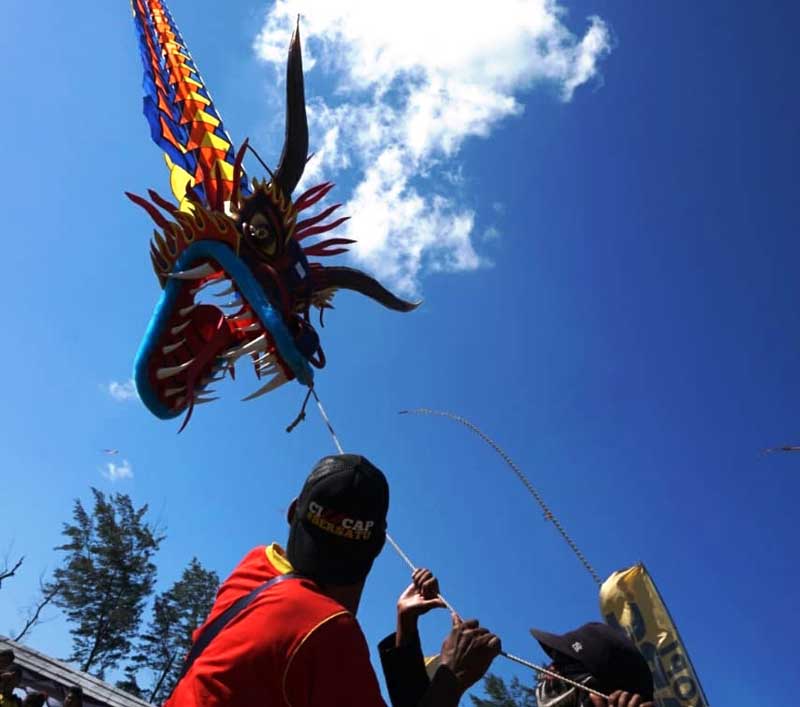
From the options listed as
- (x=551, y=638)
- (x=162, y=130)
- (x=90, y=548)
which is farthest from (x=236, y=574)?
(x=90, y=548)

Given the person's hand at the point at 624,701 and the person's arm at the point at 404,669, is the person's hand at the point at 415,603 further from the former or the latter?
the person's hand at the point at 624,701

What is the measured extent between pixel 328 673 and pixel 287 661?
0.08 meters

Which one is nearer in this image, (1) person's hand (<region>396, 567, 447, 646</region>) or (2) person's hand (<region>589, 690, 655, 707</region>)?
(2) person's hand (<region>589, 690, 655, 707</region>)

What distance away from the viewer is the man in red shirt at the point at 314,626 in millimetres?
1183

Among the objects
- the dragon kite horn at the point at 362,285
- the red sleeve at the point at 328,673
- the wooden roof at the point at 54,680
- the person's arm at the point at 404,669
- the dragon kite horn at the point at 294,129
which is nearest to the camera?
the red sleeve at the point at 328,673

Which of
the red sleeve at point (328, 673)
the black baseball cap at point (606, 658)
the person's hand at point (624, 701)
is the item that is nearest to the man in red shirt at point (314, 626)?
the red sleeve at point (328, 673)

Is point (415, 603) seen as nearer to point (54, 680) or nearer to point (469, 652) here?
point (469, 652)

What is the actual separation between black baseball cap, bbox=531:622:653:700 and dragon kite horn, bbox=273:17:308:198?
6.51m

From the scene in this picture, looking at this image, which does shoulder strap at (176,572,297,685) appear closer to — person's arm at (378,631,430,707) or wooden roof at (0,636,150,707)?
person's arm at (378,631,430,707)

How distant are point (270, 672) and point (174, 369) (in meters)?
6.28

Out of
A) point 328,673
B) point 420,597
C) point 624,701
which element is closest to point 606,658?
point 624,701

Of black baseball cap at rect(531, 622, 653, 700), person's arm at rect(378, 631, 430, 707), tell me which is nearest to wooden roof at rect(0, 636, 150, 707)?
person's arm at rect(378, 631, 430, 707)

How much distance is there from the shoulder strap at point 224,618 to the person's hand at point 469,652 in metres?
0.48

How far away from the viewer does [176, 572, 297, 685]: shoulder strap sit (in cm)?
136
